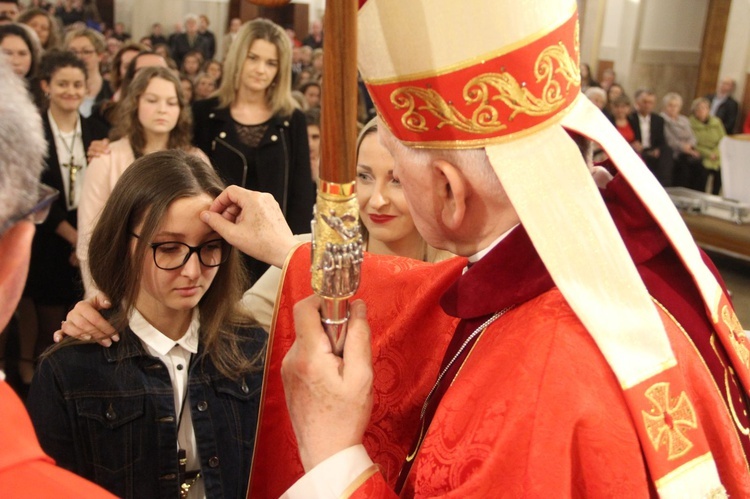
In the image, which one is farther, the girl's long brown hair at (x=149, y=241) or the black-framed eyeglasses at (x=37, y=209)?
the girl's long brown hair at (x=149, y=241)

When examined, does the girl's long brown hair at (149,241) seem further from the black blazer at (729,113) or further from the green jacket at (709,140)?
the black blazer at (729,113)

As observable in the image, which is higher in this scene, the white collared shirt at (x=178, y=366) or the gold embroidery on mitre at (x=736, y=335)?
the gold embroidery on mitre at (x=736, y=335)

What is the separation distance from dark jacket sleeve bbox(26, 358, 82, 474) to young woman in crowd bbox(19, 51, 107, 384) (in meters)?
1.89

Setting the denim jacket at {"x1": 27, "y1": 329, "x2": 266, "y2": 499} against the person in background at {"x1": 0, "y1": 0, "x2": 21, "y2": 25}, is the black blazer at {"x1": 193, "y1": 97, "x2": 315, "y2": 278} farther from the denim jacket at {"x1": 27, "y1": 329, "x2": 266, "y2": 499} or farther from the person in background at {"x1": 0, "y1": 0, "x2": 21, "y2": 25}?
the person in background at {"x1": 0, "y1": 0, "x2": 21, "y2": 25}

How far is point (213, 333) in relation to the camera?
83.0 inches

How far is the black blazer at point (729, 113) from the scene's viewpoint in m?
11.8

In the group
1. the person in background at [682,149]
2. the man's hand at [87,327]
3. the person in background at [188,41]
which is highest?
the man's hand at [87,327]

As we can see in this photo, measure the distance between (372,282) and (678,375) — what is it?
79 cm

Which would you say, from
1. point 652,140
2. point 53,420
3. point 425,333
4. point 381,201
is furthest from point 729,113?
point 53,420

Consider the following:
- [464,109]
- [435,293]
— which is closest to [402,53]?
[464,109]

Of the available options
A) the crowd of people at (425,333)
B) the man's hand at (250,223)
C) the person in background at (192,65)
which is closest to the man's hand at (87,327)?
the crowd of people at (425,333)

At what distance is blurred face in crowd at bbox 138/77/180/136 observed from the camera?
369 cm

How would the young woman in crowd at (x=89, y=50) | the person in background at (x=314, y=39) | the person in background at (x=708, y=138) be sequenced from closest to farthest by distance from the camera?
the young woman in crowd at (x=89, y=50), the person in background at (x=708, y=138), the person in background at (x=314, y=39)

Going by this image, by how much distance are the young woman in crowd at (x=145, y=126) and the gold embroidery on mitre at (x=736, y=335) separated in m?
2.50
